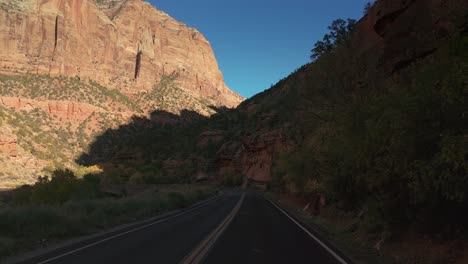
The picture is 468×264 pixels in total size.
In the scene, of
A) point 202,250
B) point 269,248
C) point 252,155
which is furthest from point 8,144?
point 269,248

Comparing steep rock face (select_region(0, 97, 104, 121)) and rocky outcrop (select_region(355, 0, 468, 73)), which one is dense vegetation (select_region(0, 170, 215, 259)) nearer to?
rocky outcrop (select_region(355, 0, 468, 73))

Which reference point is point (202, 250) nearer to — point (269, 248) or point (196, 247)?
point (196, 247)

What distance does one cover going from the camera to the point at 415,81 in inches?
340

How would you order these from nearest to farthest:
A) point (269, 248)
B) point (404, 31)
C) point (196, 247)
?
1. point (196, 247)
2. point (269, 248)
3. point (404, 31)

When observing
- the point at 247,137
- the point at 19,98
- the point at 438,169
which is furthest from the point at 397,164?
the point at 19,98

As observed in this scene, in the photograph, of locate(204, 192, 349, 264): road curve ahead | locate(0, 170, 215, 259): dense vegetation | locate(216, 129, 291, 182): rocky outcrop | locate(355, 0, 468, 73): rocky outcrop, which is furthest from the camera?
locate(216, 129, 291, 182): rocky outcrop

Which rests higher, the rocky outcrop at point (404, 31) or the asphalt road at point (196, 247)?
the rocky outcrop at point (404, 31)

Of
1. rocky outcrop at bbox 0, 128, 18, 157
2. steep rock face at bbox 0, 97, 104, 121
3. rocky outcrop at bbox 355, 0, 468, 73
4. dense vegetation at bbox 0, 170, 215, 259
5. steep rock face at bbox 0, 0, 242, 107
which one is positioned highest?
steep rock face at bbox 0, 0, 242, 107

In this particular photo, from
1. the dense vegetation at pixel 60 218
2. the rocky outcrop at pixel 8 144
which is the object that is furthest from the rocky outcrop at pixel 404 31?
the rocky outcrop at pixel 8 144

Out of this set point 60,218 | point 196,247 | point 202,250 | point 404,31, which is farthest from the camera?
point 404,31

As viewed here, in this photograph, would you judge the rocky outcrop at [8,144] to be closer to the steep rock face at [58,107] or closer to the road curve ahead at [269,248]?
the steep rock face at [58,107]

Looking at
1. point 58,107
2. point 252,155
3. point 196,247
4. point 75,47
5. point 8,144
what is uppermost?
point 75,47

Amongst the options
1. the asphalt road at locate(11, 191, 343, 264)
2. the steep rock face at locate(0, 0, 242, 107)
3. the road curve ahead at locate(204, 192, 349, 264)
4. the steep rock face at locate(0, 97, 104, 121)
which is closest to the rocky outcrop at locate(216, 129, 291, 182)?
the steep rock face at locate(0, 97, 104, 121)

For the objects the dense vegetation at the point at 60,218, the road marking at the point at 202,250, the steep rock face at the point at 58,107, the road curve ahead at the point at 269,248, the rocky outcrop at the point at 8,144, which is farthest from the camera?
the steep rock face at the point at 58,107
